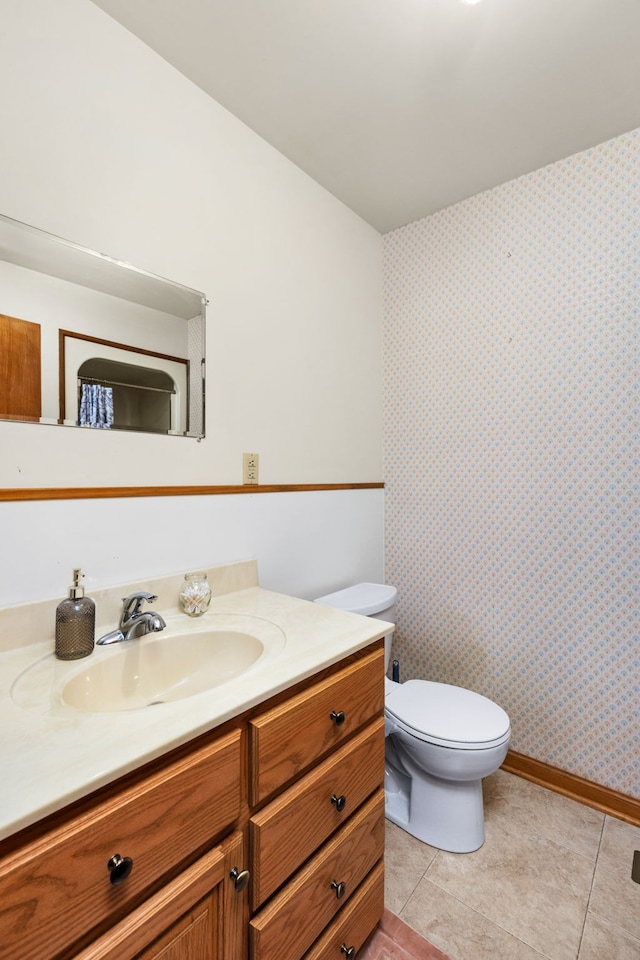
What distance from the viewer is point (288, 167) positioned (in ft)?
5.49

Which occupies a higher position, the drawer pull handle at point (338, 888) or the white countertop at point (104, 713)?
the white countertop at point (104, 713)

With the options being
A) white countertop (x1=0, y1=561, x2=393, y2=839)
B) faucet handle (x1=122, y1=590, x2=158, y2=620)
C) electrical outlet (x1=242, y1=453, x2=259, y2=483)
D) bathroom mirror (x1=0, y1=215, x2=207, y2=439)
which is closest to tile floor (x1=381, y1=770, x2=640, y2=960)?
white countertop (x1=0, y1=561, x2=393, y2=839)

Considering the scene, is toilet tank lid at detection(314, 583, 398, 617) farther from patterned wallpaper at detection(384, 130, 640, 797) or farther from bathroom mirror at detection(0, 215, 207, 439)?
bathroom mirror at detection(0, 215, 207, 439)

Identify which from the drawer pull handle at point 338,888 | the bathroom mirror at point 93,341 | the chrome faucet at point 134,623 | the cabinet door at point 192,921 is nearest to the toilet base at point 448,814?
the drawer pull handle at point 338,888

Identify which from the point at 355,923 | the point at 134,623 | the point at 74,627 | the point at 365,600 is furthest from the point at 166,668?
the point at 365,600

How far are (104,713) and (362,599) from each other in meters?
1.19

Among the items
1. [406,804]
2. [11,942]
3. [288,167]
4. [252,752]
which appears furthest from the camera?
[288,167]

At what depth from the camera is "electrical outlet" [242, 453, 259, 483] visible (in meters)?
1.49

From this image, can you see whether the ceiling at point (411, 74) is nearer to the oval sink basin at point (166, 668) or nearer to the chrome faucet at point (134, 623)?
the chrome faucet at point (134, 623)

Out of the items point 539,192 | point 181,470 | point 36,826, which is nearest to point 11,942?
point 36,826

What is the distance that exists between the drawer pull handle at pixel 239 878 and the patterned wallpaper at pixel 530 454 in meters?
1.42

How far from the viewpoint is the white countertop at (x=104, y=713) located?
0.53 metres

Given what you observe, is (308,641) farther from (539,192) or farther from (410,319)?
(539,192)

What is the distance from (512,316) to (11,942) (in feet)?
7.00
